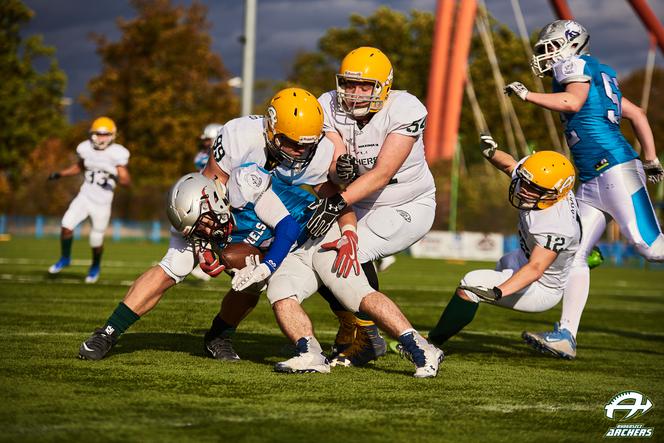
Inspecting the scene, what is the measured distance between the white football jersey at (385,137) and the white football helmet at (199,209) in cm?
101

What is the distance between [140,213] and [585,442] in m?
30.9

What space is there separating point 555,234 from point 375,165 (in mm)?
1325

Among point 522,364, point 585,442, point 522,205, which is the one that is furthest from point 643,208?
point 585,442

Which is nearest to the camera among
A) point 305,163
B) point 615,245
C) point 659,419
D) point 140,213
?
point 659,419

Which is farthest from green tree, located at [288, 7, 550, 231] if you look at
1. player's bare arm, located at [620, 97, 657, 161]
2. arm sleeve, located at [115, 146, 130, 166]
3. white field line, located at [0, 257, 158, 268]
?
player's bare arm, located at [620, 97, 657, 161]

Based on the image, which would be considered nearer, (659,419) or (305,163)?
(659,419)

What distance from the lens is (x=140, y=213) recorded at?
109 ft

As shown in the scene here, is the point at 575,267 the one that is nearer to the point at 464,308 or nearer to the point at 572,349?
the point at 572,349

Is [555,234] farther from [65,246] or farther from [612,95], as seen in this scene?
[65,246]

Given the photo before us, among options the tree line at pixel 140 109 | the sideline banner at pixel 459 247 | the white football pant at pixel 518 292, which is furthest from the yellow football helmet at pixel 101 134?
the tree line at pixel 140 109

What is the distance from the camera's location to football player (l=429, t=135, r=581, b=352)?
5645 millimetres

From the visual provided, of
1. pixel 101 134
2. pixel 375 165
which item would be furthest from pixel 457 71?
pixel 375 165

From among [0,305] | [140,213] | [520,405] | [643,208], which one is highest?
[643,208]

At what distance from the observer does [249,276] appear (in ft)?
15.2
